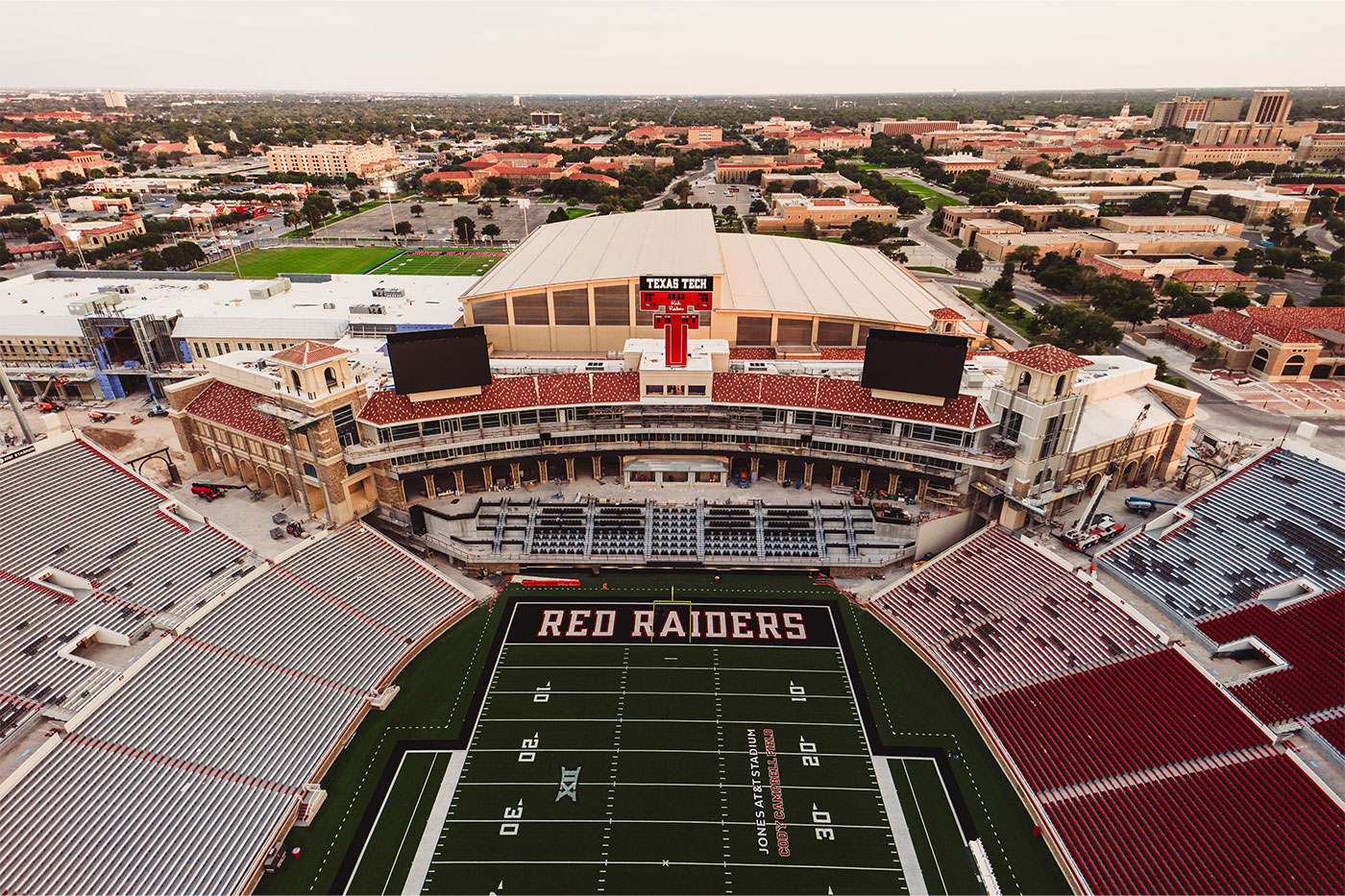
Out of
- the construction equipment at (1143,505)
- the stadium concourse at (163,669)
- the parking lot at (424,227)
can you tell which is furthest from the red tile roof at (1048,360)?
the parking lot at (424,227)

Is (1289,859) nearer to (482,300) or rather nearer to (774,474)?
(774,474)

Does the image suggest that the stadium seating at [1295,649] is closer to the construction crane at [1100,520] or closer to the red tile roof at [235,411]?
the construction crane at [1100,520]

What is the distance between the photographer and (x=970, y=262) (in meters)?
144

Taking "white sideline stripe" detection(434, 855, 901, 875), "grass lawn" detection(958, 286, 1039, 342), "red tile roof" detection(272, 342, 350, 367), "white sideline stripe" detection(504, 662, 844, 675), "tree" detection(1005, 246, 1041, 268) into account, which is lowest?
"white sideline stripe" detection(434, 855, 901, 875)

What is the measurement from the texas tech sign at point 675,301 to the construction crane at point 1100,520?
35168 mm

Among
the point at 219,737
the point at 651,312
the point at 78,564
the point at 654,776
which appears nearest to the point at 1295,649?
the point at 654,776

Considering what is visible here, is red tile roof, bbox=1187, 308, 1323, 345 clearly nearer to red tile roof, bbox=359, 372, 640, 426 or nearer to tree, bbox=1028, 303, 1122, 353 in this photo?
tree, bbox=1028, 303, 1122, 353

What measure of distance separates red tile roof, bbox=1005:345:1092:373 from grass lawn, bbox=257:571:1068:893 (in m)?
23.6

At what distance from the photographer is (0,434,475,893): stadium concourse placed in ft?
112

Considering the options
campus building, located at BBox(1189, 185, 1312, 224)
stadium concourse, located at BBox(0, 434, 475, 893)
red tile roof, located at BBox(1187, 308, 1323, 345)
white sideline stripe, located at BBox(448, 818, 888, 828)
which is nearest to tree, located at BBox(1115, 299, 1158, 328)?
red tile roof, located at BBox(1187, 308, 1323, 345)

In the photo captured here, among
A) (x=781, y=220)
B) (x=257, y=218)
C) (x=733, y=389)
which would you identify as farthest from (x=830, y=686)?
(x=257, y=218)

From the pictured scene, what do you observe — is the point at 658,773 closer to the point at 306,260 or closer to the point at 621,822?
the point at 621,822

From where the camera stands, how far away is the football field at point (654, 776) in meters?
35.8

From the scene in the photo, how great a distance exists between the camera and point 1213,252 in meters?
154
